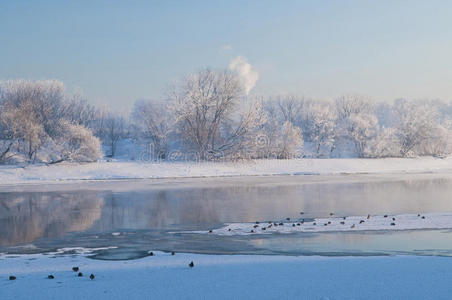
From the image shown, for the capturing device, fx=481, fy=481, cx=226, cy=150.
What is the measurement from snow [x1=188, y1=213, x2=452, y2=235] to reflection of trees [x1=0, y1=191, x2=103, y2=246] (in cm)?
521

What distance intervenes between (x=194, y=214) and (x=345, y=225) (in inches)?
247

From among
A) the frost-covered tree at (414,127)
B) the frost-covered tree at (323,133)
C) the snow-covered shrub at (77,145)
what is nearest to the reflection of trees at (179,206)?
the snow-covered shrub at (77,145)

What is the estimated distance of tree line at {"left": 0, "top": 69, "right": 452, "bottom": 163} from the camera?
45.1 m

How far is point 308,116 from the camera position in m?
97.4

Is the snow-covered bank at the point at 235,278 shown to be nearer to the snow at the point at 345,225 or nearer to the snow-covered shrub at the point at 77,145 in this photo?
the snow at the point at 345,225

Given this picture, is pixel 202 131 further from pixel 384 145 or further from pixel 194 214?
pixel 194 214

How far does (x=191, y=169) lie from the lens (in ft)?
152

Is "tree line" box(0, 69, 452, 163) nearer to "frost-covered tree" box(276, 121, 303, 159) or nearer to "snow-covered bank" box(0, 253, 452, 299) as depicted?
"frost-covered tree" box(276, 121, 303, 159)

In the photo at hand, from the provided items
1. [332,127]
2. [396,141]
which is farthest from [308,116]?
[396,141]

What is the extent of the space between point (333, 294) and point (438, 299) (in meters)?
1.56

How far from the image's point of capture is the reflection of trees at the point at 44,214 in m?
15.4

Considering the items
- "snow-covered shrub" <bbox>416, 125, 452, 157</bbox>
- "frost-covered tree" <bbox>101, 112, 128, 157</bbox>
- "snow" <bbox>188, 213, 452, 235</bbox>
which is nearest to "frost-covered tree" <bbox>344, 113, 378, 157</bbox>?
"snow-covered shrub" <bbox>416, 125, 452, 157</bbox>

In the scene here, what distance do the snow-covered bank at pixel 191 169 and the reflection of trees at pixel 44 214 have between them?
1170 cm

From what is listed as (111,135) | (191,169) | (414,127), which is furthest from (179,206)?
(111,135)
